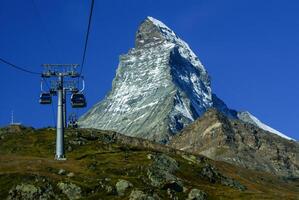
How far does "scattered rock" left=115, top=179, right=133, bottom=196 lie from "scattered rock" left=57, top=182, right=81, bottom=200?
8323 mm

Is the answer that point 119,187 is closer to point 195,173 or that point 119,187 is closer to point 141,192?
point 141,192

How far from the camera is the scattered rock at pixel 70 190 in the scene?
132387 millimetres

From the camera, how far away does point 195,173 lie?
198375mm

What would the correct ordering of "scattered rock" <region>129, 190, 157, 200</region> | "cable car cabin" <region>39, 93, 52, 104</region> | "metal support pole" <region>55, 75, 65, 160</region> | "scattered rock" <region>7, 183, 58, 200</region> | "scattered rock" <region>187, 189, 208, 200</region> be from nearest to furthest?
"scattered rock" <region>129, 190, 157, 200</region> → "scattered rock" <region>7, 183, 58, 200</region> → "cable car cabin" <region>39, 93, 52, 104</region> → "scattered rock" <region>187, 189, 208, 200</region> → "metal support pole" <region>55, 75, 65, 160</region>

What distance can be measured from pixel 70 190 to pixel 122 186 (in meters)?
11.3

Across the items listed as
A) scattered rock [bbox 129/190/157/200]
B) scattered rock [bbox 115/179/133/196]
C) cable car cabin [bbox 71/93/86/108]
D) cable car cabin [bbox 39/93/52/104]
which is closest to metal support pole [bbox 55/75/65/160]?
cable car cabin [bbox 39/93/52/104]

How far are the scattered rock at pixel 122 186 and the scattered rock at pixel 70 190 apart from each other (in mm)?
8323

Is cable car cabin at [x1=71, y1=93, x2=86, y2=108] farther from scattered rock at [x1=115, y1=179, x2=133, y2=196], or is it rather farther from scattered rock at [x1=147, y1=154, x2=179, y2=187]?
scattered rock at [x1=147, y1=154, x2=179, y2=187]

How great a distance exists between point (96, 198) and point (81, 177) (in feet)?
53.3

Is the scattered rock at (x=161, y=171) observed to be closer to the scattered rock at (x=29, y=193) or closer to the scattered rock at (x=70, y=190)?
the scattered rock at (x=70, y=190)

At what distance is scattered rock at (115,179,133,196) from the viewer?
137875 mm

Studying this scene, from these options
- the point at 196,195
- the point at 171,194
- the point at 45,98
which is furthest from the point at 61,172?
the point at 196,195

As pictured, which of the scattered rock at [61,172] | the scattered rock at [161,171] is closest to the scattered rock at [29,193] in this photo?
the scattered rock at [61,172]

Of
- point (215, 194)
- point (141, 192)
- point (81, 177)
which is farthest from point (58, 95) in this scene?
point (215, 194)
